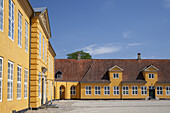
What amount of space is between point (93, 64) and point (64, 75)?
213 inches

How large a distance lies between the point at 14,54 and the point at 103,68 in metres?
32.6

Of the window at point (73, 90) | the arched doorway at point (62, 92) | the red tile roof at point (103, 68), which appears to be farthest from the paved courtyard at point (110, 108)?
the arched doorway at point (62, 92)

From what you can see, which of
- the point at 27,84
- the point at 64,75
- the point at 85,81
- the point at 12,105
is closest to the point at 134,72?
the point at 85,81

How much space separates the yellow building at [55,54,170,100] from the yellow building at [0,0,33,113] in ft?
86.6

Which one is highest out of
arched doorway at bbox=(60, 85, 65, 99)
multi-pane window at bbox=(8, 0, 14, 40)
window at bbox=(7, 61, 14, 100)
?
multi-pane window at bbox=(8, 0, 14, 40)

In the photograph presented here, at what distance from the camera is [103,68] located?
45.2m

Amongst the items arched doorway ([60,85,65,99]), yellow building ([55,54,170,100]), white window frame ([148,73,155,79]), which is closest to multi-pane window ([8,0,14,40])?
yellow building ([55,54,170,100])

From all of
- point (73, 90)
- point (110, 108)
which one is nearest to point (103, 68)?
point (73, 90)

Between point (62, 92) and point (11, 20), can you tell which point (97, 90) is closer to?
point (62, 92)

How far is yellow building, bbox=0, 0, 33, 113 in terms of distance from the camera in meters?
11.4

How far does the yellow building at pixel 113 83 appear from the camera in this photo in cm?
4266

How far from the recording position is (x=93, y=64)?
46.3 meters

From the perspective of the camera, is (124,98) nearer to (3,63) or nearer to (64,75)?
(64,75)

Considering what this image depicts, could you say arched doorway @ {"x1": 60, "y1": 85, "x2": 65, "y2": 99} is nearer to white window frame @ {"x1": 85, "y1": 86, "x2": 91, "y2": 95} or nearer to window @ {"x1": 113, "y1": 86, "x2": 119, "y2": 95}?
white window frame @ {"x1": 85, "y1": 86, "x2": 91, "y2": 95}
